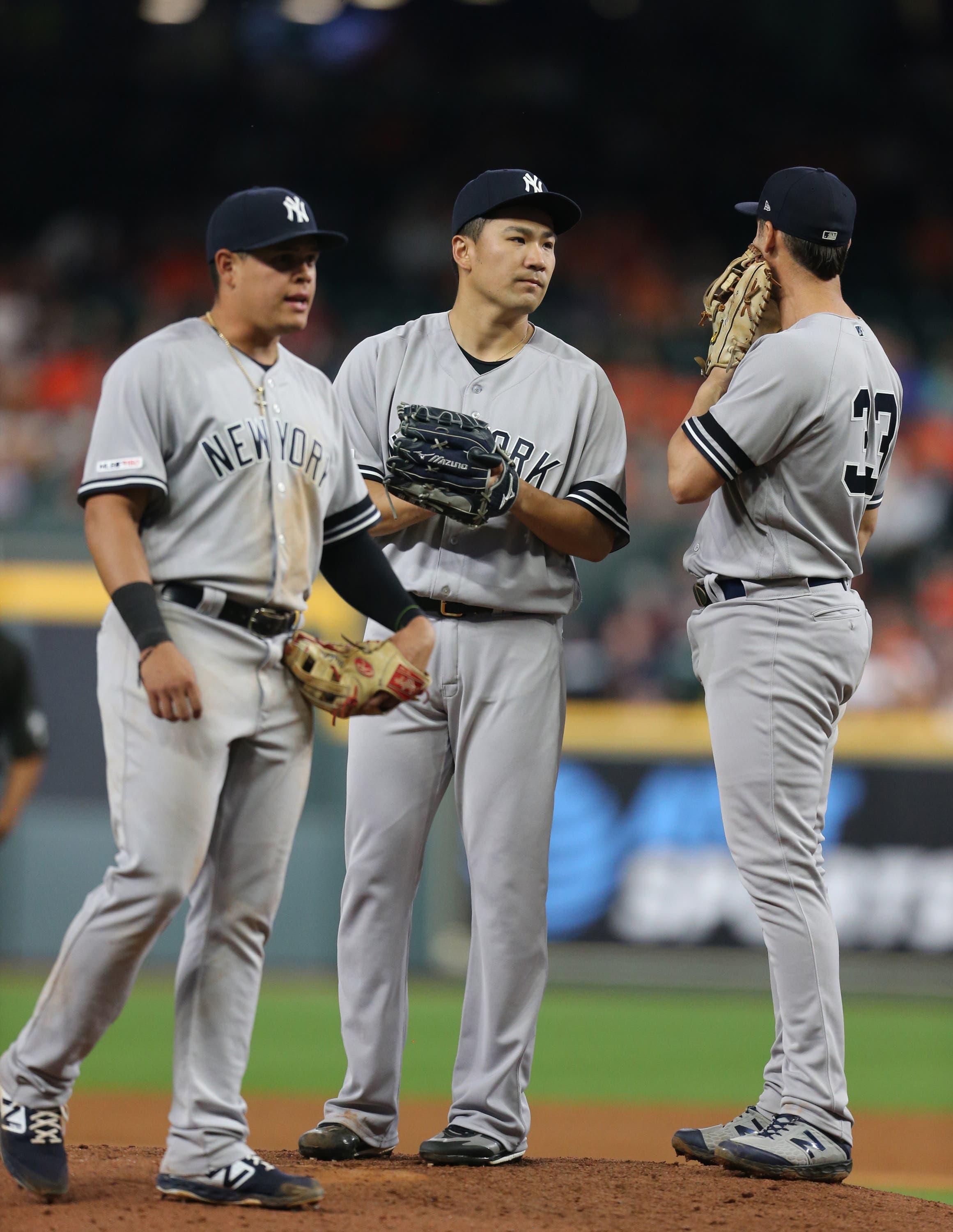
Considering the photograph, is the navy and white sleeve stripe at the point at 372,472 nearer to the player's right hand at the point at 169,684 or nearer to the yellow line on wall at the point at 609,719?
the player's right hand at the point at 169,684

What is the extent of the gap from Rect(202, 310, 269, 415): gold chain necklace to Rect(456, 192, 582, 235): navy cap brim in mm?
809

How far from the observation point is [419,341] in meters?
3.67

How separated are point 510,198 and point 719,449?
0.74 metres

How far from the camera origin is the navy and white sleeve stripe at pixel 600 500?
3.52 metres

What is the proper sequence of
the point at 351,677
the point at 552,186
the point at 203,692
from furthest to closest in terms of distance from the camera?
1. the point at 552,186
2. the point at 351,677
3. the point at 203,692

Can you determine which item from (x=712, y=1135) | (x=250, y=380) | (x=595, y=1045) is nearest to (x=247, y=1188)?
(x=712, y=1135)

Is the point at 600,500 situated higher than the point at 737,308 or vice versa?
the point at 737,308

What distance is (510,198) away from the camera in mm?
3418

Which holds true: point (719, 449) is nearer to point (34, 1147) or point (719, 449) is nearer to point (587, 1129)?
point (34, 1147)

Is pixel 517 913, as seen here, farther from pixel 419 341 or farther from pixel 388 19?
pixel 388 19

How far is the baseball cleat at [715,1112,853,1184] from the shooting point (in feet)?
10.6

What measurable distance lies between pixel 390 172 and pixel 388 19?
2203 millimetres

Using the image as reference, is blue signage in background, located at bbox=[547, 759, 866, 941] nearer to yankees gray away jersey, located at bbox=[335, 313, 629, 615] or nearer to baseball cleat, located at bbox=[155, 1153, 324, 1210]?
yankees gray away jersey, located at bbox=[335, 313, 629, 615]

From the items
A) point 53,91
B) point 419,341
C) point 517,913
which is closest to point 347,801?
point 517,913
